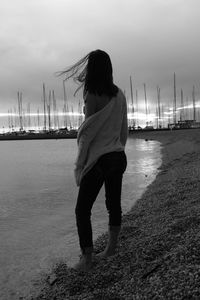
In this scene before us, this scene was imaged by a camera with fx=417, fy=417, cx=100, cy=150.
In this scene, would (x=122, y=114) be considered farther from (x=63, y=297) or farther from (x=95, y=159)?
(x=63, y=297)

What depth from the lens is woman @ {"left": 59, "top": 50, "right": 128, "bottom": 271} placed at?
14.6ft

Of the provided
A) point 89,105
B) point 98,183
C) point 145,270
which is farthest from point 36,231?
point 89,105

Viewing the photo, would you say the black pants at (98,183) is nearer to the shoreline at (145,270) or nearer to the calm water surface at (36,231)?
the shoreline at (145,270)

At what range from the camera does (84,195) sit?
14.7 feet

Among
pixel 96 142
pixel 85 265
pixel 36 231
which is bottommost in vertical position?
pixel 36 231

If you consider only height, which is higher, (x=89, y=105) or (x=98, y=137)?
(x=89, y=105)

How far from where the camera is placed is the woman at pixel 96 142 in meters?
4.46

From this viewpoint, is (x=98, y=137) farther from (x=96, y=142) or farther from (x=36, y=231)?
(x=36, y=231)

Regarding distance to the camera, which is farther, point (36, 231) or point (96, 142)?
point (36, 231)

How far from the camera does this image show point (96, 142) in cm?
454

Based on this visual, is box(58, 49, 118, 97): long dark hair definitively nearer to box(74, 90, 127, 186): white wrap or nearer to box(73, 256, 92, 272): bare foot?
box(74, 90, 127, 186): white wrap

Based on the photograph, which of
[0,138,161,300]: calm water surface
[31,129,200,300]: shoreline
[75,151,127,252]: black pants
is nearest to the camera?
[31,129,200,300]: shoreline

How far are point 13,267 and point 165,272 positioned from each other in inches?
132

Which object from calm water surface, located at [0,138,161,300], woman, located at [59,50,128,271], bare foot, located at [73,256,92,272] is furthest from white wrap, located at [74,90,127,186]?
calm water surface, located at [0,138,161,300]
